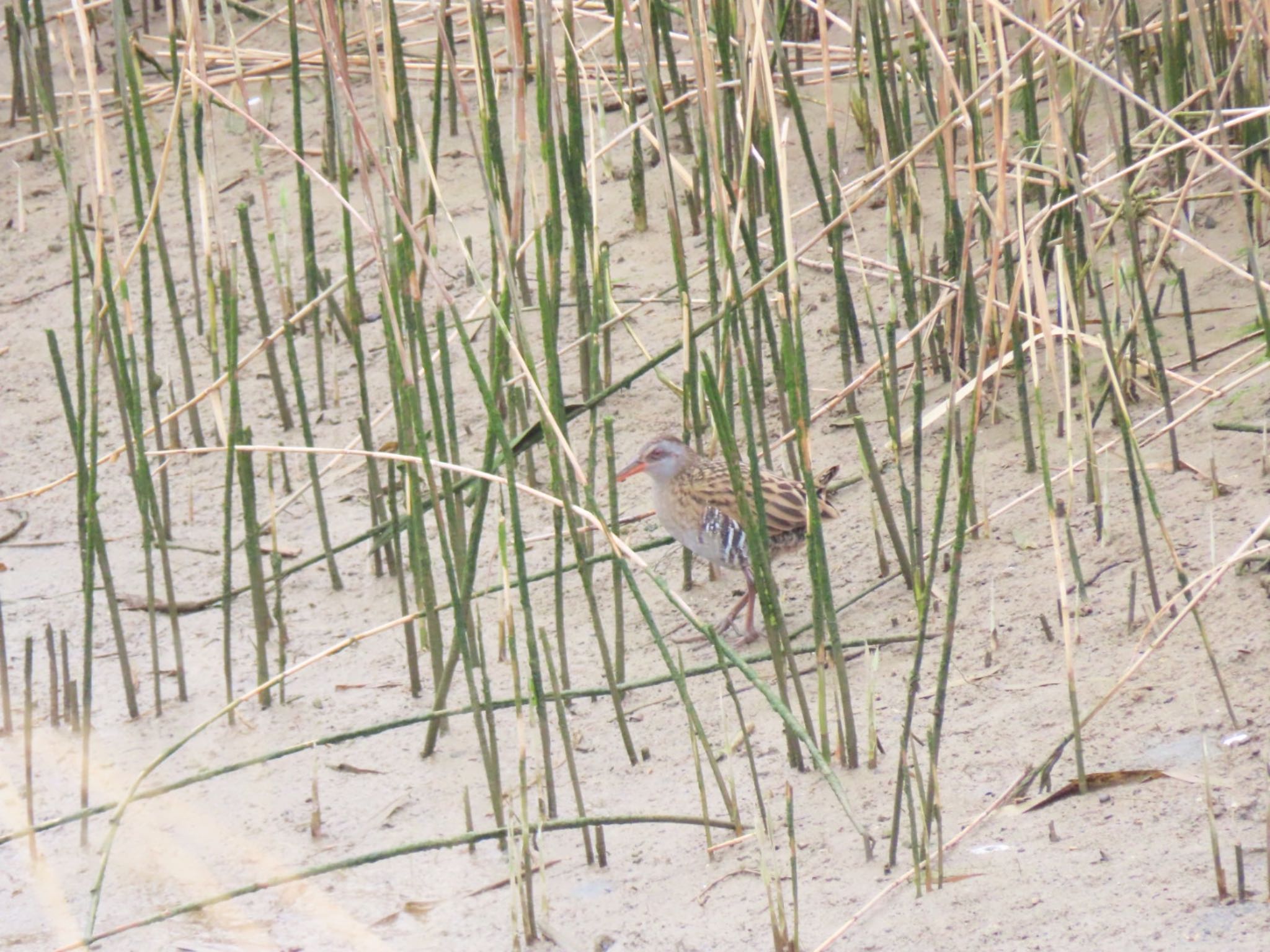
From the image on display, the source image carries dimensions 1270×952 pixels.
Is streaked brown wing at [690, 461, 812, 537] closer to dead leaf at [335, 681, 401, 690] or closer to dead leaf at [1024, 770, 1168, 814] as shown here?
dead leaf at [335, 681, 401, 690]

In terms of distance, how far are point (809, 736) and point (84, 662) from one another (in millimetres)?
1540

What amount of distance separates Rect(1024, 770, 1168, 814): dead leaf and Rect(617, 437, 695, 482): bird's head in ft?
5.44

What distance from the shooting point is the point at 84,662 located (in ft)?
10.9

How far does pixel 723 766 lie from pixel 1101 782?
759 millimetres

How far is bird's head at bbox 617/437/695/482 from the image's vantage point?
4176 mm

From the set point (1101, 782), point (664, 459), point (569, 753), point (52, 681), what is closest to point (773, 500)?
point (664, 459)

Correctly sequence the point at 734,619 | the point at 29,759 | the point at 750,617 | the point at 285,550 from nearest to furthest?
1. the point at 29,759
2. the point at 750,617
3. the point at 734,619
4. the point at 285,550

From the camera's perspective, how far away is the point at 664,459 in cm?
421

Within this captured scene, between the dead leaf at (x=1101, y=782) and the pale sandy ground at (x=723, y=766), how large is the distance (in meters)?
0.03

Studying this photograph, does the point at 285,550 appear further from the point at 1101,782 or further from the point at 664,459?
the point at 1101,782

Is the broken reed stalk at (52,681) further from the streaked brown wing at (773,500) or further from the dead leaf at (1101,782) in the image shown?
the dead leaf at (1101,782)

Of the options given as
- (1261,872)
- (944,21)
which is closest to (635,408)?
(944,21)

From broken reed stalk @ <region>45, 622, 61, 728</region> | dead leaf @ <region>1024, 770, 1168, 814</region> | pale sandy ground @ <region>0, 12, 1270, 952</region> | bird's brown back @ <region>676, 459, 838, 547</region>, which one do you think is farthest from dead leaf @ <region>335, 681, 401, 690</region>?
dead leaf @ <region>1024, 770, 1168, 814</region>

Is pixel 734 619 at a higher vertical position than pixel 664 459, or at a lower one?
lower
